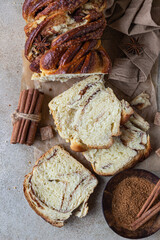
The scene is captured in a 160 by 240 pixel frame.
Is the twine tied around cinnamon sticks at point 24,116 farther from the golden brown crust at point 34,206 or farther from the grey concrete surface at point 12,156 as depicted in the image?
the golden brown crust at point 34,206

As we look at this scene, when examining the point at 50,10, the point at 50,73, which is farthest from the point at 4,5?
the point at 50,73

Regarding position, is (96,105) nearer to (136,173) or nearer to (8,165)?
(136,173)

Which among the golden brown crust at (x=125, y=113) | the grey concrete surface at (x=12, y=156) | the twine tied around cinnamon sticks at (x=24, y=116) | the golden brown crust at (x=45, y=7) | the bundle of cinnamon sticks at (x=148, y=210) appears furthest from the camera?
the grey concrete surface at (x=12, y=156)

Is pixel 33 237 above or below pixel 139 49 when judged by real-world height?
below

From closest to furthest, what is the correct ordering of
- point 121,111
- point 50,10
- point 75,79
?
point 50,10 → point 121,111 → point 75,79

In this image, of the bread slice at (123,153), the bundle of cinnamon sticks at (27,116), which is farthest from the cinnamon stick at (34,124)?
the bread slice at (123,153)

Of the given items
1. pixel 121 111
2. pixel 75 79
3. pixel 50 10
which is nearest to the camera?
pixel 50 10

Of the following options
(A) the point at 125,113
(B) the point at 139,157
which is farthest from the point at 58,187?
(A) the point at 125,113

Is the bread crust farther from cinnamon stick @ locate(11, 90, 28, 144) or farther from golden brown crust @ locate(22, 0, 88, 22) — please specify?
golden brown crust @ locate(22, 0, 88, 22)
